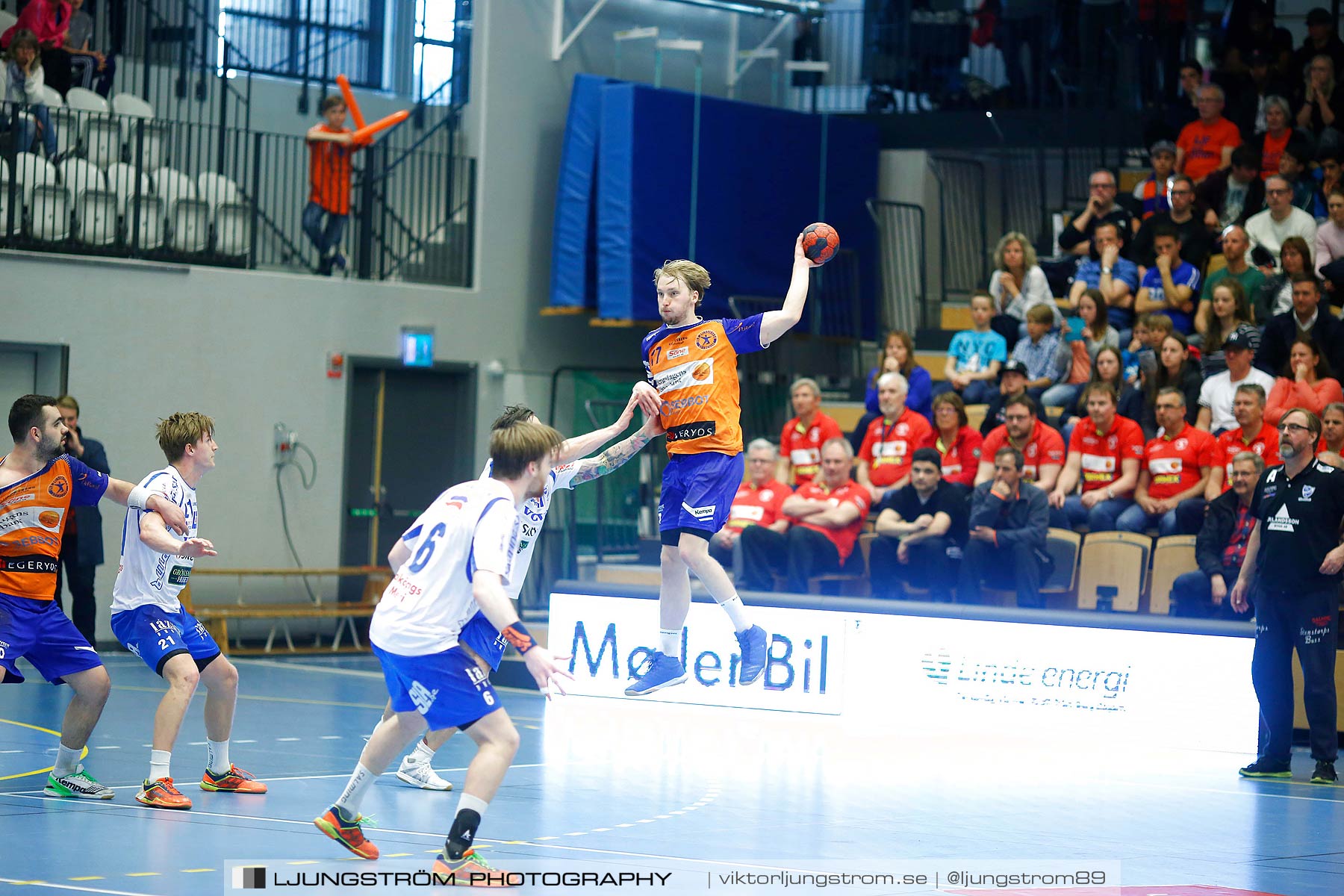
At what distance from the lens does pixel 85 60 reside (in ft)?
52.4

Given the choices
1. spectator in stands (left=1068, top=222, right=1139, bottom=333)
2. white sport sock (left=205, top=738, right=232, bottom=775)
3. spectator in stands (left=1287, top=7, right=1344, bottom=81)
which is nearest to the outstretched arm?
white sport sock (left=205, top=738, right=232, bottom=775)

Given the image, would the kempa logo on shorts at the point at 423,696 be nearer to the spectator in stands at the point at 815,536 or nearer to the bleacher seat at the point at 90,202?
the spectator in stands at the point at 815,536

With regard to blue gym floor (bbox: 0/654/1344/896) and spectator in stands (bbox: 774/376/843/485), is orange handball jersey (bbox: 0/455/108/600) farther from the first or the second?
spectator in stands (bbox: 774/376/843/485)

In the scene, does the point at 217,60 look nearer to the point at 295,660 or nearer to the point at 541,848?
the point at 295,660

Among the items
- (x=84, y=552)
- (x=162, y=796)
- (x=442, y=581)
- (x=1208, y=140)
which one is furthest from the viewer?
(x=1208, y=140)

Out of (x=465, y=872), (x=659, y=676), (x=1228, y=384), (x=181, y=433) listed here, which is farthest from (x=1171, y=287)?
(x=465, y=872)

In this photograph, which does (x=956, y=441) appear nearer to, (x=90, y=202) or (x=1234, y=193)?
(x=1234, y=193)

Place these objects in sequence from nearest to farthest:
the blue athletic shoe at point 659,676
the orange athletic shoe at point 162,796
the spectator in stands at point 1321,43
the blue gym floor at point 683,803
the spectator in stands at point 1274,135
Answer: the blue gym floor at point 683,803, the orange athletic shoe at point 162,796, the blue athletic shoe at point 659,676, the spectator in stands at point 1274,135, the spectator in stands at point 1321,43

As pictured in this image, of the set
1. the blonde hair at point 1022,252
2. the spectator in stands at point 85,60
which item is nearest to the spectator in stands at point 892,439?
the blonde hair at point 1022,252

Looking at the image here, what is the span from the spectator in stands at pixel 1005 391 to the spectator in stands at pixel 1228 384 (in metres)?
1.46

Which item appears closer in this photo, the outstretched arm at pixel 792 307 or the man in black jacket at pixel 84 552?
the outstretched arm at pixel 792 307

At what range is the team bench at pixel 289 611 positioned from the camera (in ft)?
52.3

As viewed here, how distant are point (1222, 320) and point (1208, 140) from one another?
Answer: 336 centimetres

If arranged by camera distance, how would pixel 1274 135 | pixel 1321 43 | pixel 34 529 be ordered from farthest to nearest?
1. pixel 1321 43
2. pixel 1274 135
3. pixel 34 529
